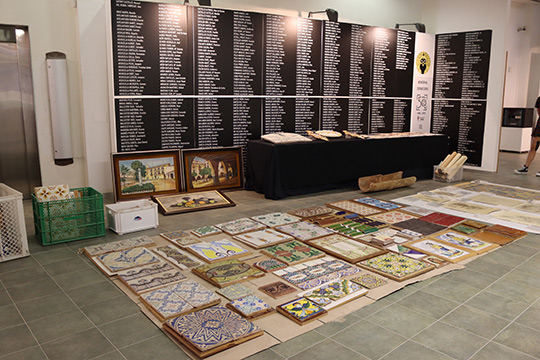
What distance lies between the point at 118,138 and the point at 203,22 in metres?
2.07

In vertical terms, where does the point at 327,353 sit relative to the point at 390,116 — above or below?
below

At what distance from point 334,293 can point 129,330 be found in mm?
1467

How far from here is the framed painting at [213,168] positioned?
6570 mm

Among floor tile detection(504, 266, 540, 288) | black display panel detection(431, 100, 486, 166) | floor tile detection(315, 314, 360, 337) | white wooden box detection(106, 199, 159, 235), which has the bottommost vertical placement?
floor tile detection(315, 314, 360, 337)

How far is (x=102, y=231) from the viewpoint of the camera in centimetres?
480

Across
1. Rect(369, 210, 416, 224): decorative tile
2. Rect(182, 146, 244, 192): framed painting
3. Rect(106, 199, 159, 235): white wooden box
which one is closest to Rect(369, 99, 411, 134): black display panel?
Rect(182, 146, 244, 192): framed painting

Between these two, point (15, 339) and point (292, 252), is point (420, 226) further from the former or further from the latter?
point (15, 339)

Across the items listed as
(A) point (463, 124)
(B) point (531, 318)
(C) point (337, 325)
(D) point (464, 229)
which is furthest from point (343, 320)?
(A) point (463, 124)

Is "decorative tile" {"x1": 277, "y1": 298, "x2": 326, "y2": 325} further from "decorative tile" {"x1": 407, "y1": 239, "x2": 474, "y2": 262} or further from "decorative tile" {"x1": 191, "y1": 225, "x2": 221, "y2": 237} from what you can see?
"decorative tile" {"x1": 191, "y1": 225, "x2": 221, "y2": 237}

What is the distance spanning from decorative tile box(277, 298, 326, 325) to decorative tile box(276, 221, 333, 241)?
1.43 meters

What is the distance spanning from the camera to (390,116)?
8.91 m

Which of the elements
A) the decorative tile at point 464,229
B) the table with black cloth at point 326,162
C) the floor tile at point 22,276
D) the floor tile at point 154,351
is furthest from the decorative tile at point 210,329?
the table with black cloth at point 326,162

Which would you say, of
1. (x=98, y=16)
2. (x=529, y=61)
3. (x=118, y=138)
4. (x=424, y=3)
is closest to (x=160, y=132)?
(x=118, y=138)

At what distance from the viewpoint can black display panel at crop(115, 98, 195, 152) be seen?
20.3 feet
